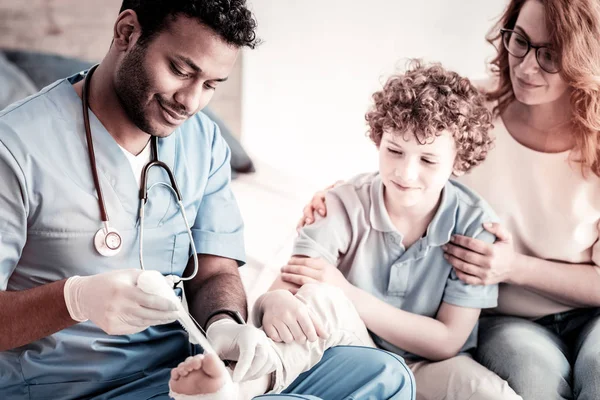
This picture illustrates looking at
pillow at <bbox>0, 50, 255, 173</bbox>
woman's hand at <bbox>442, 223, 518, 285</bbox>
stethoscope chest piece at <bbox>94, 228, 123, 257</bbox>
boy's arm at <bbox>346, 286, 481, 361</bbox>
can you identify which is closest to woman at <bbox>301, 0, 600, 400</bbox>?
woman's hand at <bbox>442, 223, 518, 285</bbox>

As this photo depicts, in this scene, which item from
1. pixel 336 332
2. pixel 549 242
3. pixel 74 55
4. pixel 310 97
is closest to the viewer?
pixel 336 332

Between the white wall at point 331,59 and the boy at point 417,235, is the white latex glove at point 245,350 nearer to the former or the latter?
the boy at point 417,235

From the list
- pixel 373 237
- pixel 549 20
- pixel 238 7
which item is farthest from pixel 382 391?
pixel 549 20

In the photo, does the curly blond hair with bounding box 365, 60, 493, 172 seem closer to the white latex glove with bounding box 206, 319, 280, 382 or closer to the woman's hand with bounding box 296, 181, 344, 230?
the woman's hand with bounding box 296, 181, 344, 230

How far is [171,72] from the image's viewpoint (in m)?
1.34

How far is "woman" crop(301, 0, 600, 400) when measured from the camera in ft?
5.56

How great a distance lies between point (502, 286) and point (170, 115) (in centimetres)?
104

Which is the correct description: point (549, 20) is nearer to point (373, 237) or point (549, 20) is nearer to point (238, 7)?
point (373, 237)

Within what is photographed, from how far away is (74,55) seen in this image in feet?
7.03

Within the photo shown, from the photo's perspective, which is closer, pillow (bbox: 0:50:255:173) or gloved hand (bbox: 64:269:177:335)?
gloved hand (bbox: 64:269:177:335)

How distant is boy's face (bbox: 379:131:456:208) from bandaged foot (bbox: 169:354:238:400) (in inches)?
26.4

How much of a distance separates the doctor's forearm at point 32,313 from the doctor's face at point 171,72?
37 cm

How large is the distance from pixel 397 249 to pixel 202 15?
774 millimetres

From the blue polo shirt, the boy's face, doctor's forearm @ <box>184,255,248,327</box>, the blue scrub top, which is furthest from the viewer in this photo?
the blue polo shirt
